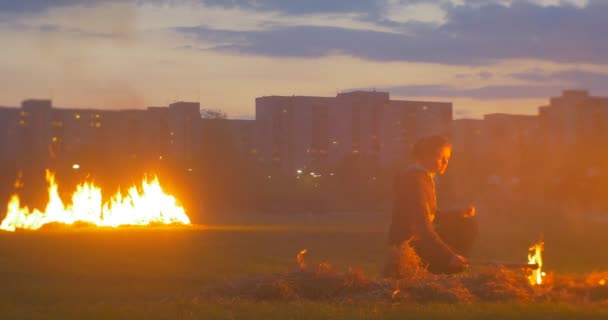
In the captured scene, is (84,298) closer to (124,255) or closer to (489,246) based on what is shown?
(124,255)

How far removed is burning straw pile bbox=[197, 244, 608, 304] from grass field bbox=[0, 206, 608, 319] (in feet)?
1.18

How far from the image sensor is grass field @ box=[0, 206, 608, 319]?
9297 millimetres

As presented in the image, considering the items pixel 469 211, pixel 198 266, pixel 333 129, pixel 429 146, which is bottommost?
pixel 469 211

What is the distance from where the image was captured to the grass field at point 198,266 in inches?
366

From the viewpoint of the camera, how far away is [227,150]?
8188cm

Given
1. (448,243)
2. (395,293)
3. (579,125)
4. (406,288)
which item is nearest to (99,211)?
(448,243)

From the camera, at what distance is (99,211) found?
3812 centimetres

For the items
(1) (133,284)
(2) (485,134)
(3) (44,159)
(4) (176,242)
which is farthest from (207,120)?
(1) (133,284)

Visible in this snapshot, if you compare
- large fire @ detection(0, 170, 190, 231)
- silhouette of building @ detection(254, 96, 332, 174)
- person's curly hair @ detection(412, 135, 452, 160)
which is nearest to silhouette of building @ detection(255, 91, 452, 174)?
silhouette of building @ detection(254, 96, 332, 174)

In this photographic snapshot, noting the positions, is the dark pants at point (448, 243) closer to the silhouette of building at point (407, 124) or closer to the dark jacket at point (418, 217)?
the dark jacket at point (418, 217)

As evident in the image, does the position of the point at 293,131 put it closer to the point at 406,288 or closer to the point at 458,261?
the point at 458,261

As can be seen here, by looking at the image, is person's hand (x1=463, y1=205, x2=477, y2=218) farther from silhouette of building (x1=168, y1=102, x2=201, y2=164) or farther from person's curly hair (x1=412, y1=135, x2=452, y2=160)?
silhouette of building (x1=168, y1=102, x2=201, y2=164)

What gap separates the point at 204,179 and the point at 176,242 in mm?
47761

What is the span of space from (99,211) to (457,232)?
27975 millimetres
